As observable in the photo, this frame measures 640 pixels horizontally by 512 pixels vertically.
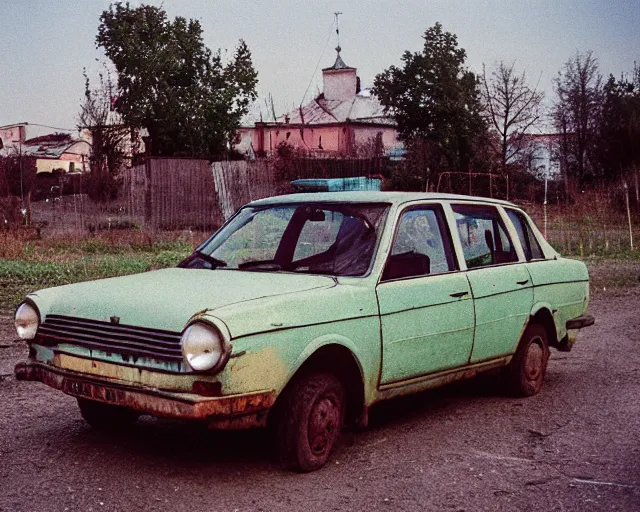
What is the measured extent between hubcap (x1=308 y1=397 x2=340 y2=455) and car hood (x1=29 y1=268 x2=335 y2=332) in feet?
2.18

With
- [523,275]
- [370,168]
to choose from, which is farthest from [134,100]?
[523,275]

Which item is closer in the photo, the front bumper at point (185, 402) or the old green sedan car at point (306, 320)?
the front bumper at point (185, 402)

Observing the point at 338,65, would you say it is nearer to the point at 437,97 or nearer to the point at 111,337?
the point at 437,97

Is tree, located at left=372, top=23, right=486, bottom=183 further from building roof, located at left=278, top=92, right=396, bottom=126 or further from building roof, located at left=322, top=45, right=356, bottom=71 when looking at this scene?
building roof, located at left=322, top=45, right=356, bottom=71

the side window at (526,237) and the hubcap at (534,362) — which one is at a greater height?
the side window at (526,237)

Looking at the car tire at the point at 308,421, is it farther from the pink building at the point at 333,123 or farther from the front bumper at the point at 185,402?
A: the pink building at the point at 333,123

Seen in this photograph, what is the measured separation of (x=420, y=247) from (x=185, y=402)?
2.21 m

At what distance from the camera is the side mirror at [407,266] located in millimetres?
5730

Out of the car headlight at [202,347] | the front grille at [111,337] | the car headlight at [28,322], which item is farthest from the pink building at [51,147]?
the car headlight at [202,347]

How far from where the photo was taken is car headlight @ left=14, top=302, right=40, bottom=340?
538 cm

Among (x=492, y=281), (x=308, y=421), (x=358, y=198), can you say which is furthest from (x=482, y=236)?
(x=308, y=421)

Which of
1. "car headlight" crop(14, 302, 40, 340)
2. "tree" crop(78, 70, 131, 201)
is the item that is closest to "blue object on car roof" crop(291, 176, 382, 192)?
"tree" crop(78, 70, 131, 201)

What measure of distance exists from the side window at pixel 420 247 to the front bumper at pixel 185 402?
1360mm

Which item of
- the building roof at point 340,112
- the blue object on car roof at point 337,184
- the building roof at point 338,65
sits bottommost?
the blue object on car roof at point 337,184
